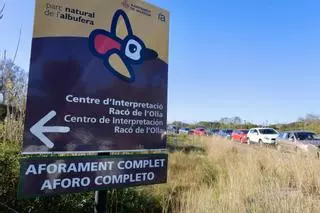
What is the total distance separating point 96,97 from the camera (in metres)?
3.49

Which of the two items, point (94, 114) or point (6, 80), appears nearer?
point (94, 114)

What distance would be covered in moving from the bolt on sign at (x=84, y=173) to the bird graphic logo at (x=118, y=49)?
917 millimetres

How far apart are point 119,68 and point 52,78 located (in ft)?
2.55

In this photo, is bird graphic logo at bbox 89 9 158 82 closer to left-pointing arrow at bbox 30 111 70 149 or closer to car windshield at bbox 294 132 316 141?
left-pointing arrow at bbox 30 111 70 149

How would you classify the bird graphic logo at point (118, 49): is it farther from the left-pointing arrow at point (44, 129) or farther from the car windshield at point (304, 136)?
the car windshield at point (304, 136)

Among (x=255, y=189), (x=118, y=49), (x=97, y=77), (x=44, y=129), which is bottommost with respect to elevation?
(x=255, y=189)

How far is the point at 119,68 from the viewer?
371cm

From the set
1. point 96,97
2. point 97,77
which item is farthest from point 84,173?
point 97,77

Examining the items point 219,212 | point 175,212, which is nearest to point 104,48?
point 219,212

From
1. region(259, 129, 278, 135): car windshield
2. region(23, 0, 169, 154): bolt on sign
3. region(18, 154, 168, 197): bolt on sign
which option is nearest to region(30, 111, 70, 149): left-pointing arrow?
region(23, 0, 169, 154): bolt on sign

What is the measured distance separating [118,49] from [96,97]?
0.60 m

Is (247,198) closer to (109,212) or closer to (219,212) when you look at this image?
(219,212)

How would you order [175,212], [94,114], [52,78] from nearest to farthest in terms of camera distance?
[52,78]
[94,114]
[175,212]

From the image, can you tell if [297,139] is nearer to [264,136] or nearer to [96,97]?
[264,136]
